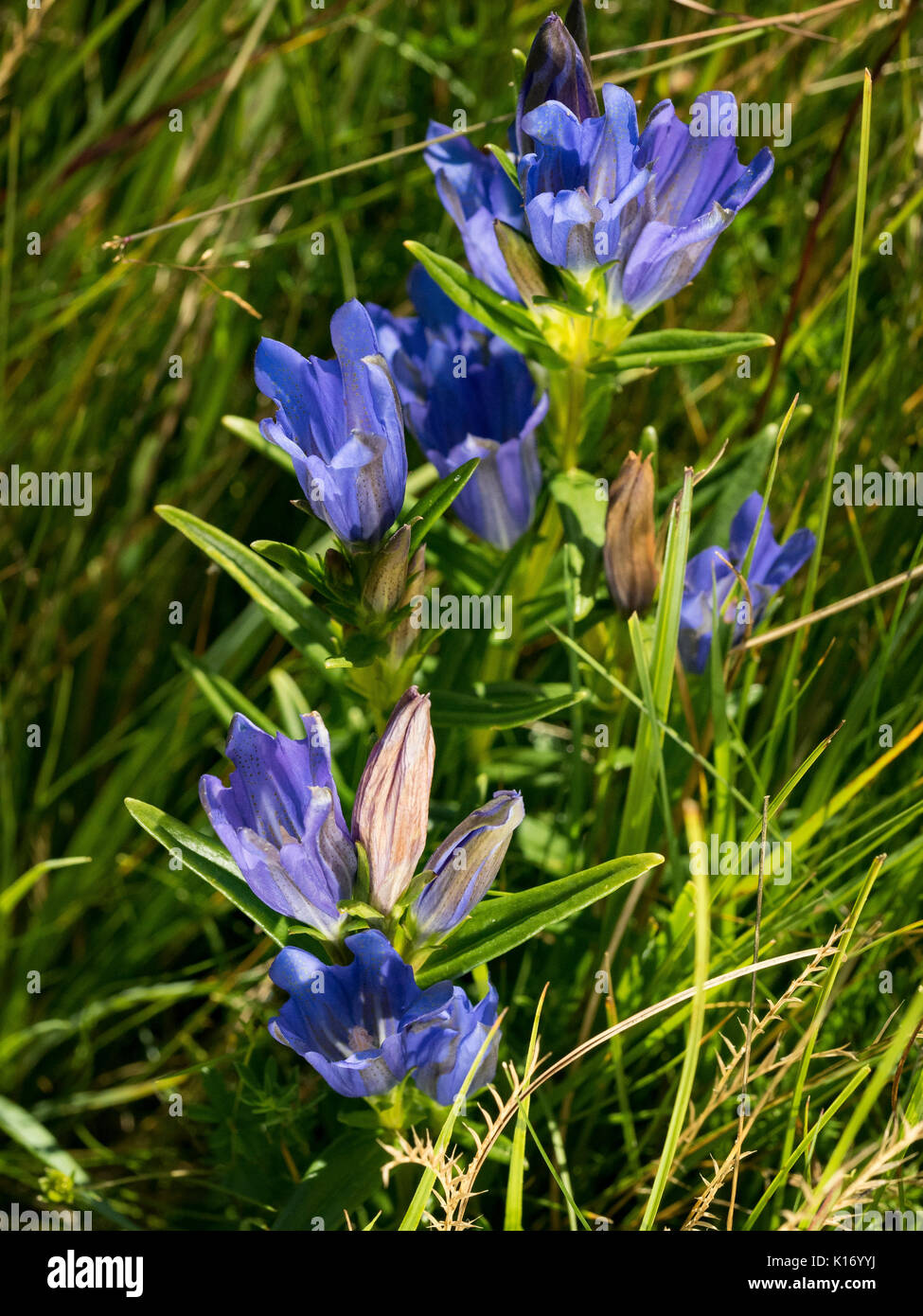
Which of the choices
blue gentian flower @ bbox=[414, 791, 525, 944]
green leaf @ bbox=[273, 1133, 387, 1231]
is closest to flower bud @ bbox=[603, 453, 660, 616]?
blue gentian flower @ bbox=[414, 791, 525, 944]

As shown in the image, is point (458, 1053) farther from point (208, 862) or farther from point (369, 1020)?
point (208, 862)

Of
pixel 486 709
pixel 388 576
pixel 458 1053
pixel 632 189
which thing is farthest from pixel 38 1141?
pixel 632 189

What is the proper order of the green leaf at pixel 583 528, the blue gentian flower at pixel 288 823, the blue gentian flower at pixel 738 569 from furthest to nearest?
the blue gentian flower at pixel 738 569 < the green leaf at pixel 583 528 < the blue gentian flower at pixel 288 823

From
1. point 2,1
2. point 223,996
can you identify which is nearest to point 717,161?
point 223,996

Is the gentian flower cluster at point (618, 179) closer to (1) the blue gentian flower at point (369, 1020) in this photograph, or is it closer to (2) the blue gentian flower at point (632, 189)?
(2) the blue gentian flower at point (632, 189)

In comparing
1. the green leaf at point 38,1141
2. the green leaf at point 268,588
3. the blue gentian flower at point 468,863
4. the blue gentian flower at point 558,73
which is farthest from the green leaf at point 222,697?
the blue gentian flower at point 558,73

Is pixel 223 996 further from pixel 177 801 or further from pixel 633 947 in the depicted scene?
pixel 633 947

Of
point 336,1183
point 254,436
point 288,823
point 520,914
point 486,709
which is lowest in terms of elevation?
point 336,1183
